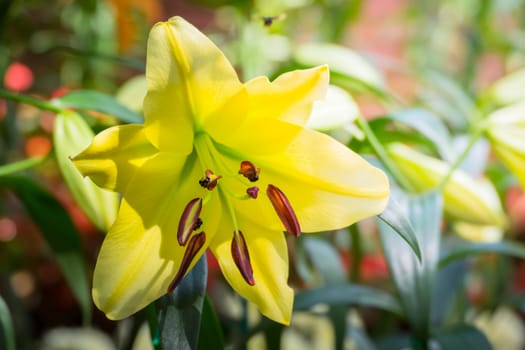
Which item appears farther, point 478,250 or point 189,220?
point 478,250

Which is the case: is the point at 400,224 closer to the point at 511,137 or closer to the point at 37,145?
the point at 511,137

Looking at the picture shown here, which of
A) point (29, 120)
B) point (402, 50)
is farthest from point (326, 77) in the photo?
point (402, 50)

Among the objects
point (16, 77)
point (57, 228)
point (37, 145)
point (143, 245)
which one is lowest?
point (37, 145)

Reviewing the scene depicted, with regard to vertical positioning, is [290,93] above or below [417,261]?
above

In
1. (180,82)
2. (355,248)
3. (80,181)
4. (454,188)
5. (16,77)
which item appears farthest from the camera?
(16,77)

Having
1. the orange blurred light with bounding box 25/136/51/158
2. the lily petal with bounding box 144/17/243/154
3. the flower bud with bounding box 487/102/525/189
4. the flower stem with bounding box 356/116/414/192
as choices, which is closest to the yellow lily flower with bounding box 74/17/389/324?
the lily petal with bounding box 144/17/243/154

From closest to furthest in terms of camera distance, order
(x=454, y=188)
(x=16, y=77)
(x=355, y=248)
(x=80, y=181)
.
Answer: (x=80, y=181), (x=454, y=188), (x=355, y=248), (x=16, y=77)

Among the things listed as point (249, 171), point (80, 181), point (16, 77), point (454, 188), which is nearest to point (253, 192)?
point (249, 171)

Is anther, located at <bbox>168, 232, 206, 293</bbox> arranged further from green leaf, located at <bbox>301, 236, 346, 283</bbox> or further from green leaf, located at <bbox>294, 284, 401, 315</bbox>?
green leaf, located at <bbox>301, 236, 346, 283</bbox>
